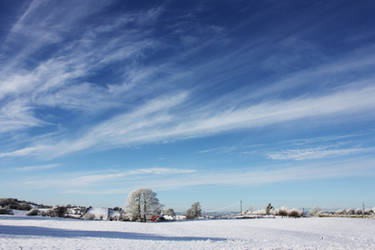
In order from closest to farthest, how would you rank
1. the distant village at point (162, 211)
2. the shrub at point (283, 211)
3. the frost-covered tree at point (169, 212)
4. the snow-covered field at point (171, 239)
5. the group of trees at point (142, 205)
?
the snow-covered field at point (171, 239)
the group of trees at point (142, 205)
the distant village at point (162, 211)
the shrub at point (283, 211)
the frost-covered tree at point (169, 212)

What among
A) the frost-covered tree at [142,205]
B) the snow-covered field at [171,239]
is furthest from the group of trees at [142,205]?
the snow-covered field at [171,239]

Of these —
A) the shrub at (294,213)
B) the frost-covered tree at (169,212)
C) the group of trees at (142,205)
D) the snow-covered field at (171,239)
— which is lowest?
the frost-covered tree at (169,212)

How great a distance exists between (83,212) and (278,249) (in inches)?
3072

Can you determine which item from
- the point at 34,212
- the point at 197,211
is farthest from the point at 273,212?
the point at 34,212

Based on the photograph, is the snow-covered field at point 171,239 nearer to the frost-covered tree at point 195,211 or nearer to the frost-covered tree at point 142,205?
the frost-covered tree at point 142,205

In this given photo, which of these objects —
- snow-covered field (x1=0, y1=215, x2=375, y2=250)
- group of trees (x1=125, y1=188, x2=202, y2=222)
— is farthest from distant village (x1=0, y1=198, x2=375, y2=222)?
snow-covered field (x1=0, y1=215, x2=375, y2=250)

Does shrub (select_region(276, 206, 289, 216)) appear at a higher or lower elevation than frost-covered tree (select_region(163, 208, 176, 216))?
higher

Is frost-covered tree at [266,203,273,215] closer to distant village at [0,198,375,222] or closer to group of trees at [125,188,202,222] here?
distant village at [0,198,375,222]

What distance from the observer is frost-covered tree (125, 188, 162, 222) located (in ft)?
206

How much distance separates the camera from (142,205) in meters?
62.9

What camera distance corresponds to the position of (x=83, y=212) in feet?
269

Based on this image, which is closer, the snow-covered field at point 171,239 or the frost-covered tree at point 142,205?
the snow-covered field at point 171,239

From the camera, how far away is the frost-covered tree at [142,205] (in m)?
62.7

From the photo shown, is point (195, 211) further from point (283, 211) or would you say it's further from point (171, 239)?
point (171, 239)
